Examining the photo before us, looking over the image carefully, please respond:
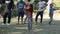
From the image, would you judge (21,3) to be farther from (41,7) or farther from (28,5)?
(28,5)

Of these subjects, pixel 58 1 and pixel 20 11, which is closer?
pixel 20 11

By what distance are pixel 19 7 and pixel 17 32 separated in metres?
3.86

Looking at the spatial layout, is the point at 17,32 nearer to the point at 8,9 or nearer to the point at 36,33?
the point at 36,33

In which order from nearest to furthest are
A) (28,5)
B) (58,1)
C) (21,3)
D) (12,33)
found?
(12,33) < (28,5) < (21,3) < (58,1)

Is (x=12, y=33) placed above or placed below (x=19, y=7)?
below

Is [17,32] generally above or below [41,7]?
below

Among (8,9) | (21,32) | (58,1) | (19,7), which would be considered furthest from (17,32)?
(58,1)

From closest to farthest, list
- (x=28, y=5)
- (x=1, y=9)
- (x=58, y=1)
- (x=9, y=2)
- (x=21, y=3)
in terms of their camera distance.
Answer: (x=28, y=5)
(x=9, y=2)
(x=21, y=3)
(x=1, y=9)
(x=58, y=1)

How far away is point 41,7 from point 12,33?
183 inches

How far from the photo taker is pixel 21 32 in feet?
44.4

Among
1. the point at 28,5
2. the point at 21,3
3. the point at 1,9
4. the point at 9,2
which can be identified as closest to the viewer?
the point at 28,5

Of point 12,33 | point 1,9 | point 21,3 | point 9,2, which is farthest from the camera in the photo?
point 1,9

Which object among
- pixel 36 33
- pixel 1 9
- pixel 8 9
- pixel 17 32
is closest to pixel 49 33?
pixel 36 33

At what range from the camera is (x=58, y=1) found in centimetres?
3866
